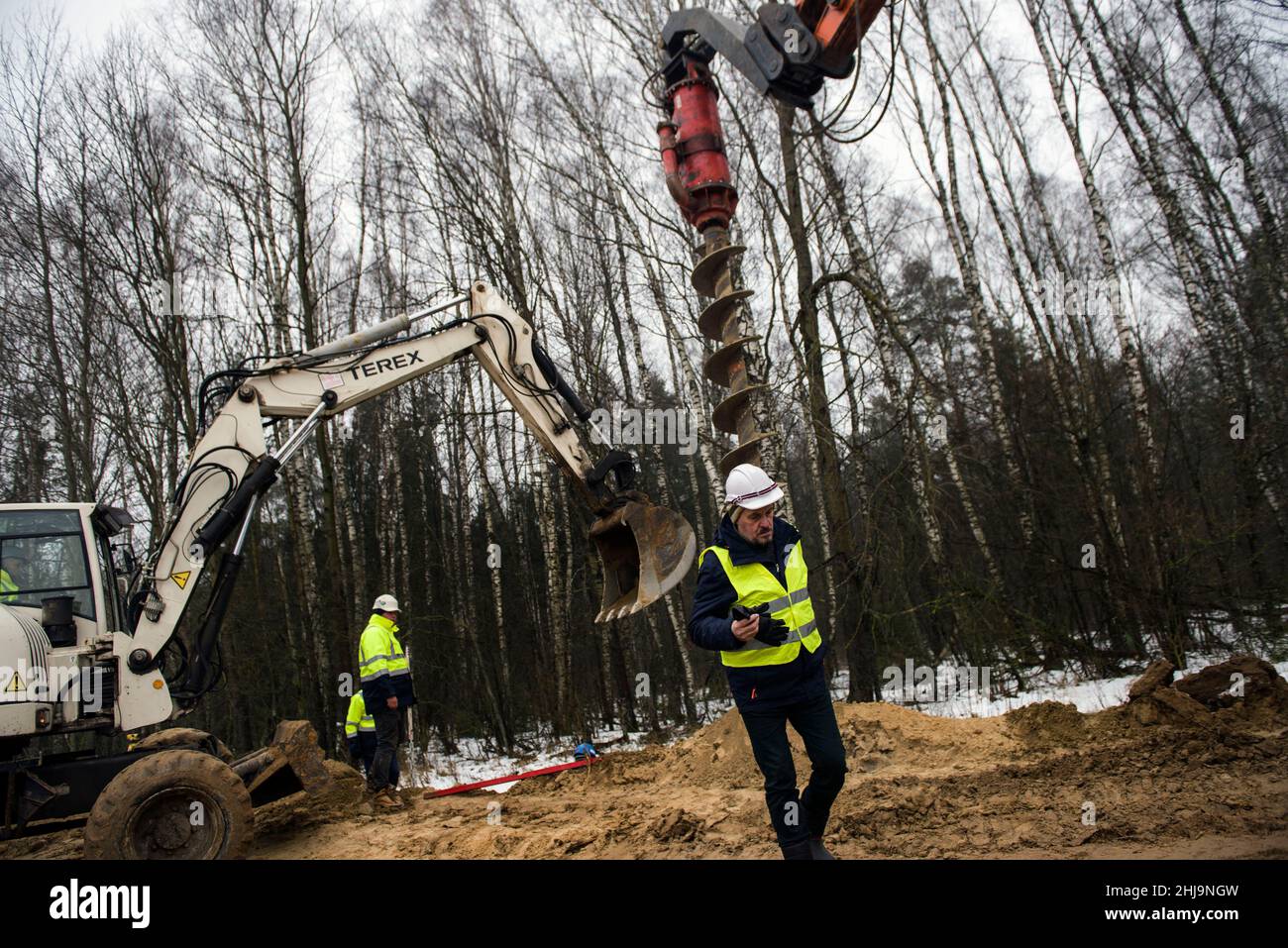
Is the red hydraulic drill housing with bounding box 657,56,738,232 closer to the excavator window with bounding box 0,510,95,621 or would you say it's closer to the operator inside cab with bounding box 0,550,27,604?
the excavator window with bounding box 0,510,95,621

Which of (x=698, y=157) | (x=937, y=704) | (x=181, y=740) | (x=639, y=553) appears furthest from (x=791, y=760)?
(x=937, y=704)

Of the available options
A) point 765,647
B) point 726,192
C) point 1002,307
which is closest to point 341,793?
point 765,647

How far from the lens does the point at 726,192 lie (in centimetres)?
554

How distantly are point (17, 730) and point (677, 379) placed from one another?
15771mm

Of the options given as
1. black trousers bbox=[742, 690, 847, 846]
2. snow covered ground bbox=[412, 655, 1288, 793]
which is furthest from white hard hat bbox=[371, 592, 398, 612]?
black trousers bbox=[742, 690, 847, 846]

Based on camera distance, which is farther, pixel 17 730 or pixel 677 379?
pixel 677 379

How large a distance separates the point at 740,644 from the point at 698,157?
3.52m

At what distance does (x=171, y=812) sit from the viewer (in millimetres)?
5500

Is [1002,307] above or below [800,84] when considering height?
above

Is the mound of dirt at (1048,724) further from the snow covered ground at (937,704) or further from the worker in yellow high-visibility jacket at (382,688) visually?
the worker in yellow high-visibility jacket at (382,688)

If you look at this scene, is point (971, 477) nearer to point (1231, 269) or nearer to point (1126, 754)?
point (1231, 269)

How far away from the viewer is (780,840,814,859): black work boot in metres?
3.75

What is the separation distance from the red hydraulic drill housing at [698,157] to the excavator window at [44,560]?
525 centimetres

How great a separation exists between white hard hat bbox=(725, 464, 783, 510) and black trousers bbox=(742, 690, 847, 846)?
0.99 m
